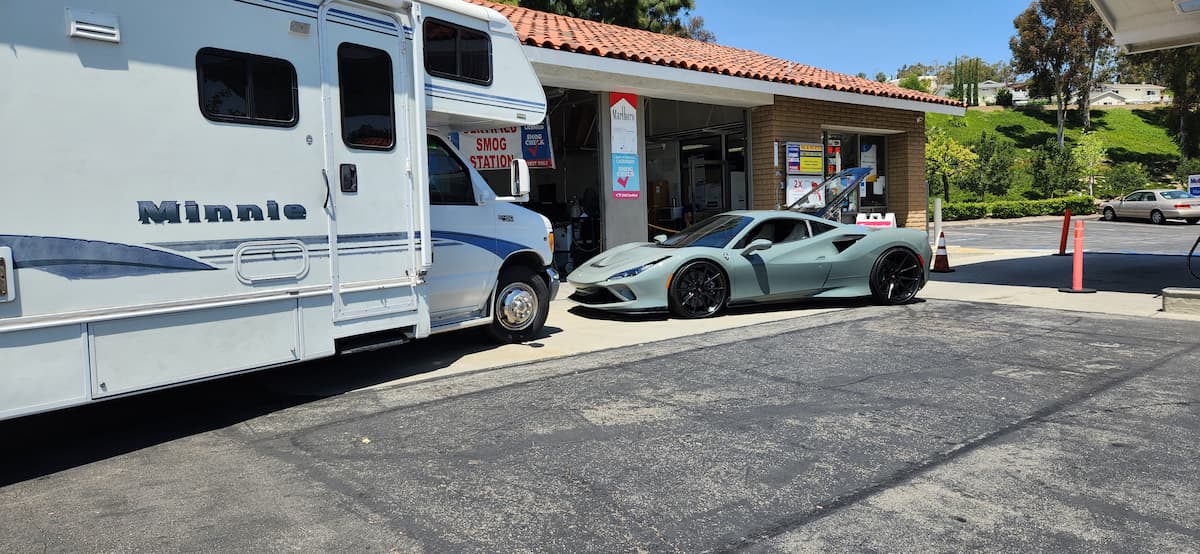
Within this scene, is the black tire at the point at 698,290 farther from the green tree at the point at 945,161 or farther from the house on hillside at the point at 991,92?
the house on hillside at the point at 991,92

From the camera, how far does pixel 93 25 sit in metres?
4.14

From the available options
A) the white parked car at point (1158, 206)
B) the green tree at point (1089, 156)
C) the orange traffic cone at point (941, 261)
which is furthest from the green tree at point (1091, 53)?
the orange traffic cone at point (941, 261)

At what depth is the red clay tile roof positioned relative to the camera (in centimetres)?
1122

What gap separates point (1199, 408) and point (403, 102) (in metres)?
5.78

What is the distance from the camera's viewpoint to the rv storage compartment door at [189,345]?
424 centimetres

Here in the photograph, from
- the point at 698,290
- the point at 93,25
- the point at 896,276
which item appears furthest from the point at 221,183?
the point at 896,276

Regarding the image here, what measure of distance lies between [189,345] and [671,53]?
34.0 feet

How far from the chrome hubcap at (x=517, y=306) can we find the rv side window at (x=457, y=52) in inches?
77.5

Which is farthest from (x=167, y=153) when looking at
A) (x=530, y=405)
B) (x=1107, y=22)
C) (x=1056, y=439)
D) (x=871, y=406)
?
(x=1107, y=22)

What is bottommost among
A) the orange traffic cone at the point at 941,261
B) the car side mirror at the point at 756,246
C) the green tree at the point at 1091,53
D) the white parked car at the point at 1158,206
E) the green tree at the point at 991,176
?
the orange traffic cone at the point at 941,261

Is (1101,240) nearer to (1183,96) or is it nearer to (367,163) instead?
(367,163)

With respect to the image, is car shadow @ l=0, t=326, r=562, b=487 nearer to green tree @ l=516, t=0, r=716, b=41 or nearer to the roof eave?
the roof eave

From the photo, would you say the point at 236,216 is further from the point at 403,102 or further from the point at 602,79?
the point at 602,79

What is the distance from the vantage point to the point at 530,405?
521 cm
